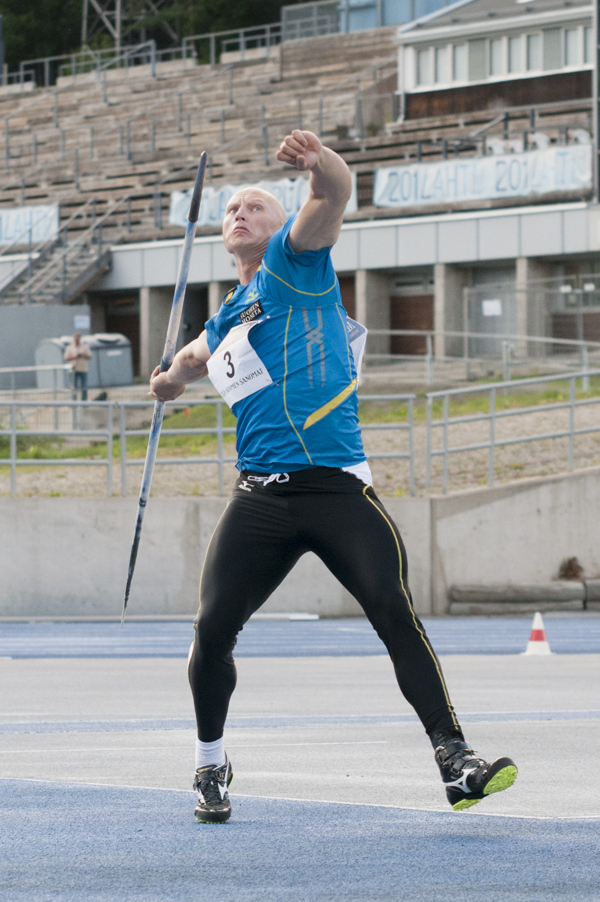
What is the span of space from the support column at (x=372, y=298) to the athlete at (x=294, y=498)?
3109 centimetres

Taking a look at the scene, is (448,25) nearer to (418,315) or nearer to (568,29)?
(568,29)

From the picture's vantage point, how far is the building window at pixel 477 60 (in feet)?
131

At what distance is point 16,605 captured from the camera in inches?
687

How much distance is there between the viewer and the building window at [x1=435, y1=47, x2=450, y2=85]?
4047 centimetres

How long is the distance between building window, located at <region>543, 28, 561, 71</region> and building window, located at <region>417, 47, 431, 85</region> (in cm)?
353

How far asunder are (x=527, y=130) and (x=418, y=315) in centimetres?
629

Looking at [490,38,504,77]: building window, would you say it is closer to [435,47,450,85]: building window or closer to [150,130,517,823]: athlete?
[435,47,450,85]: building window

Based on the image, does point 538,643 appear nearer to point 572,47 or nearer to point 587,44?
point 587,44

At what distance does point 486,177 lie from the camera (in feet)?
104

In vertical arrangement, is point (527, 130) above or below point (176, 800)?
above

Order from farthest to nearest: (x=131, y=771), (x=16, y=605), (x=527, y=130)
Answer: (x=527, y=130)
(x=16, y=605)
(x=131, y=771)

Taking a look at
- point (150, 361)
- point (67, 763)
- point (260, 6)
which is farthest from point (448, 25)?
point (67, 763)

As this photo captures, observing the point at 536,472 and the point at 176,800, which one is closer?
the point at 176,800

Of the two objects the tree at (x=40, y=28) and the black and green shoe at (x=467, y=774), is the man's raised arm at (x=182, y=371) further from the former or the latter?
the tree at (x=40, y=28)
